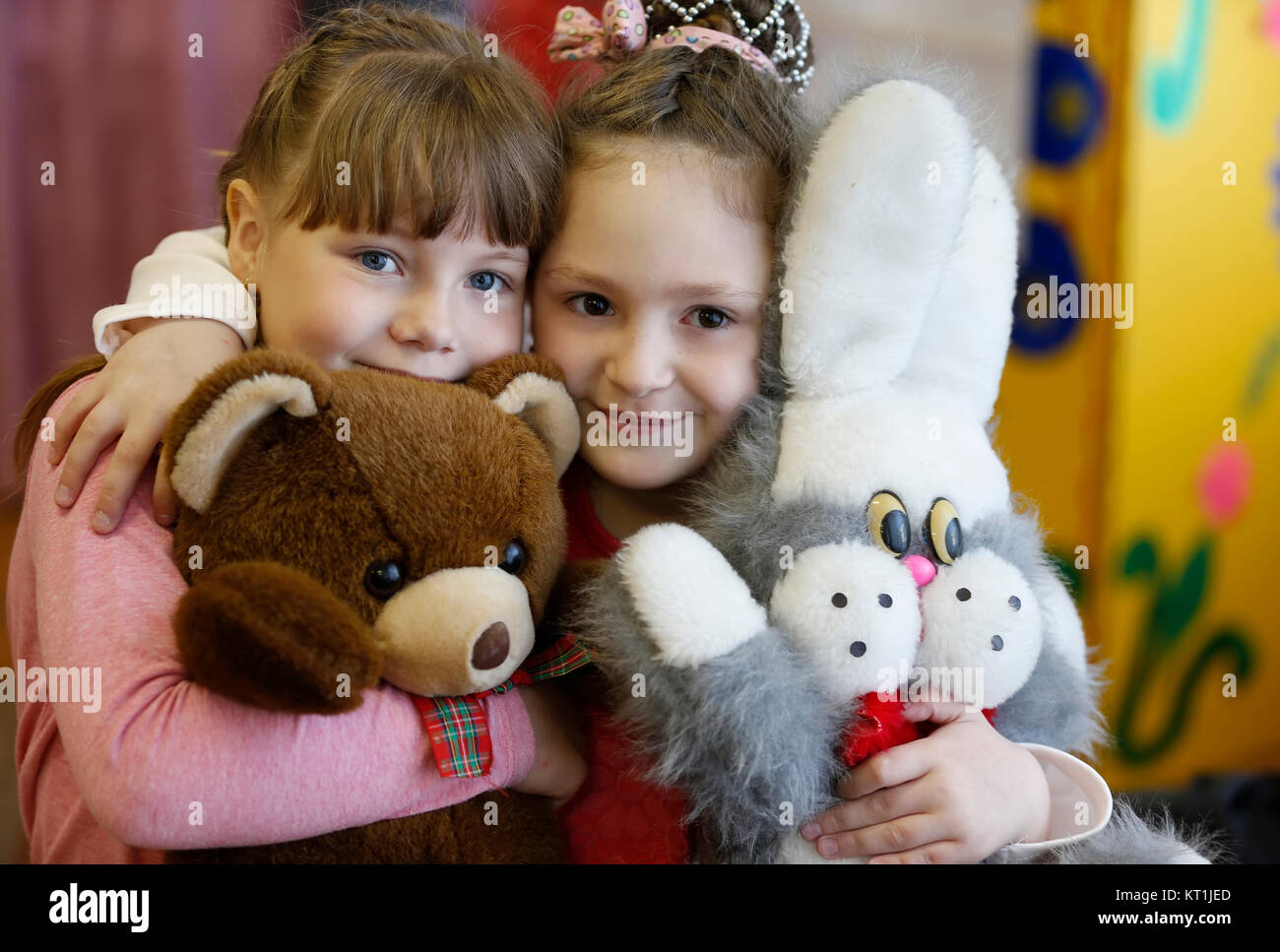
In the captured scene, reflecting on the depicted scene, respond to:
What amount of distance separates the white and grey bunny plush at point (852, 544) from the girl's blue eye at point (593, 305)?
166mm

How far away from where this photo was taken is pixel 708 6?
1136 millimetres

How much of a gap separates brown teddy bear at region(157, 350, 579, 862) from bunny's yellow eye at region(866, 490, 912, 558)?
26cm

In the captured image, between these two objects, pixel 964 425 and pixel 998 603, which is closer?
pixel 998 603

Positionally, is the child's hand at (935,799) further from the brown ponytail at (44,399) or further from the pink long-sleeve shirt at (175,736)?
the brown ponytail at (44,399)

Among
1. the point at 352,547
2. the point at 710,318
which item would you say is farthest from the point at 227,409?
the point at 710,318

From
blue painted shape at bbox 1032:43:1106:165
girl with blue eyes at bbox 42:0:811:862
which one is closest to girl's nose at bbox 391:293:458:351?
girl with blue eyes at bbox 42:0:811:862

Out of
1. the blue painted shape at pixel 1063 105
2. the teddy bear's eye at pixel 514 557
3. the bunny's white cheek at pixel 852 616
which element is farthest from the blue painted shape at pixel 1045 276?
the teddy bear's eye at pixel 514 557

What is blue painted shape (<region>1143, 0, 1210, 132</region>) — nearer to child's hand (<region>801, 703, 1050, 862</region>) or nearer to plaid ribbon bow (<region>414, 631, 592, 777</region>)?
child's hand (<region>801, 703, 1050, 862</region>)

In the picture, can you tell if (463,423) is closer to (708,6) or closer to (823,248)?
(823,248)

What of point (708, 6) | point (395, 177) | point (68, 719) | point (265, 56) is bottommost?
point (68, 719)

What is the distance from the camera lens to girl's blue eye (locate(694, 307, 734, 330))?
1.01m

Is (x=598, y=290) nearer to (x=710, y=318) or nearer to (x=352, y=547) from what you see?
(x=710, y=318)

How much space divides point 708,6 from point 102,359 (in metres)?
0.71

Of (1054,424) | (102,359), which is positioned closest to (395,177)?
(102,359)
